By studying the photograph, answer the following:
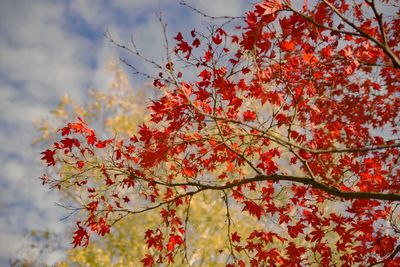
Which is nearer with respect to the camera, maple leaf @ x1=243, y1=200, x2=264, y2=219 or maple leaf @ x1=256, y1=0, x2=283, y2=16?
maple leaf @ x1=256, y1=0, x2=283, y2=16

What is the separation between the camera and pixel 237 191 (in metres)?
4.59

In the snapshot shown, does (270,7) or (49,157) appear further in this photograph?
(49,157)

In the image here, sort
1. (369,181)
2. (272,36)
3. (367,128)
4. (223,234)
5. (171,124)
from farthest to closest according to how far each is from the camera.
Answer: (223,234) → (367,128) → (369,181) → (171,124) → (272,36)

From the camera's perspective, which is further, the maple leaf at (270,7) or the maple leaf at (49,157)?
the maple leaf at (49,157)

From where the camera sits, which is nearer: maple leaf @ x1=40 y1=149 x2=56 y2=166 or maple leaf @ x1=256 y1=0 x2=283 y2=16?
maple leaf @ x1=256 y1=0 x2=283 y2=16

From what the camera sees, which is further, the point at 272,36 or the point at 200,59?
the point at 200,59

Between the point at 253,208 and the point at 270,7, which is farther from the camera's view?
the point at 253,208

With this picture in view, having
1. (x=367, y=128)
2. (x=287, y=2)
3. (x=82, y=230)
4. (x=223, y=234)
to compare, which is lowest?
(x=82, y=230)

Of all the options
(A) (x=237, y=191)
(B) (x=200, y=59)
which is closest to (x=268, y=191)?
(A) (x=237, y=191)

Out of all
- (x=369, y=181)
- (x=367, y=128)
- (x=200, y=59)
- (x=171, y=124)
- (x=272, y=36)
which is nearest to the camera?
(x=272, y=36)

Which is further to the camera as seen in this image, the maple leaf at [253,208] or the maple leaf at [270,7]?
the maple leaf at [253,208]

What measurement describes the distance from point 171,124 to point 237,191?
152cm

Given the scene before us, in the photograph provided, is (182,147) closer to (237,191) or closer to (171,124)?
(171,124)

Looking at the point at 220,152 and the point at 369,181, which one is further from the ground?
the point at 220,152
